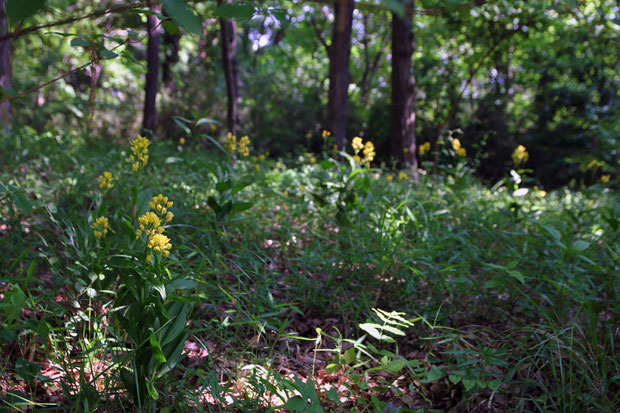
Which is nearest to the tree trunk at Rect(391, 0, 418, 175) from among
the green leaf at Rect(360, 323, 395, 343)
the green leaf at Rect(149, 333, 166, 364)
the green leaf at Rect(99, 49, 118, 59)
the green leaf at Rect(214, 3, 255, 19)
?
the green leaf at Rect(360, 323, 395, 343)

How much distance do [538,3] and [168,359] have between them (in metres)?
7.27

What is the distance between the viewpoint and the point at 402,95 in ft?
22.4

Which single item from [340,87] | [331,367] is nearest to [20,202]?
[331,367]

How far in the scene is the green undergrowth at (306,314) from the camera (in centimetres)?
152

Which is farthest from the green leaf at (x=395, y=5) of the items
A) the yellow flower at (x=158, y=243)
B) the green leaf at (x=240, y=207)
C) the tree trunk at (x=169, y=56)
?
the tree trunk at (x=169, y=56)

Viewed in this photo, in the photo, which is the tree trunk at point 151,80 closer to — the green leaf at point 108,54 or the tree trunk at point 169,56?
the green leaf at point 108,54

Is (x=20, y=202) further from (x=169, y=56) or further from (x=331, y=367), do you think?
(x=169, y=56)

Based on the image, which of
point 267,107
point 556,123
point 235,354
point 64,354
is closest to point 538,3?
point 556,123

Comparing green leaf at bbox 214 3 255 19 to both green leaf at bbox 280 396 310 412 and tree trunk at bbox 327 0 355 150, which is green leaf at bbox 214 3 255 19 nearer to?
green leaf at bbox 280 396 310 412

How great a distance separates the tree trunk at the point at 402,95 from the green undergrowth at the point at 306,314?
355cm

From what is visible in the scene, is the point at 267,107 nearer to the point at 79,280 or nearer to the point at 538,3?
the point at 538,3

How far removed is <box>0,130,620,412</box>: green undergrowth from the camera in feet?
4.98

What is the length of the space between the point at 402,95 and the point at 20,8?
666cm

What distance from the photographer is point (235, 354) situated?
71.5 inches
